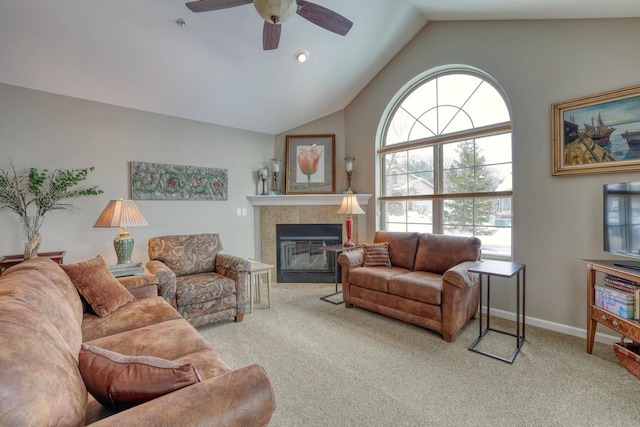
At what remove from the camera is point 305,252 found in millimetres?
4691

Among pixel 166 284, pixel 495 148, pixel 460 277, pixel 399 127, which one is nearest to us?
pixel 460 277

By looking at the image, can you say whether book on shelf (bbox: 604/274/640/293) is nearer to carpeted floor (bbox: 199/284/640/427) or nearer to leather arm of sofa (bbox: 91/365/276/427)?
carpeted floor (bbox: 199/284/640/427)

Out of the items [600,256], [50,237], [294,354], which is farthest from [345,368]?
[50,237]

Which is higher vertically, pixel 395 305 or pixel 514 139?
pixel 514 139

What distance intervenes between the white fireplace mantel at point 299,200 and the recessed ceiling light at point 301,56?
1838 mm

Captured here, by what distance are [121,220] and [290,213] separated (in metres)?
2.33

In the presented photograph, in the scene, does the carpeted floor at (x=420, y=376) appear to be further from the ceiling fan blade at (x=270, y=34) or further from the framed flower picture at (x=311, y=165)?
the ceiling fan blade at (x=270, y=34)

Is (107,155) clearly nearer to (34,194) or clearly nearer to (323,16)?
(34,194)

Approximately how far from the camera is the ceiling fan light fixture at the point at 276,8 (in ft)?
6.02

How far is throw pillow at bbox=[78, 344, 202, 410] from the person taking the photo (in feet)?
3.10

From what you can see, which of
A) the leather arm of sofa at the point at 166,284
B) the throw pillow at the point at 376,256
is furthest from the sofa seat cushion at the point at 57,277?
the throw pillow at the point at 376,256

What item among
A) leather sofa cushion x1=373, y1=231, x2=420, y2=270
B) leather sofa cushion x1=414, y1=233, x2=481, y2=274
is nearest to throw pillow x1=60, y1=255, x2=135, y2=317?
leather sofa cushion x1=373, y1=231, x2=420, y2=270

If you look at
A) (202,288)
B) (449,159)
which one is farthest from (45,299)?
(449,159)

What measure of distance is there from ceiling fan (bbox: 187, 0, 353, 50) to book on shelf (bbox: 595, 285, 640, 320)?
9.26 ft
